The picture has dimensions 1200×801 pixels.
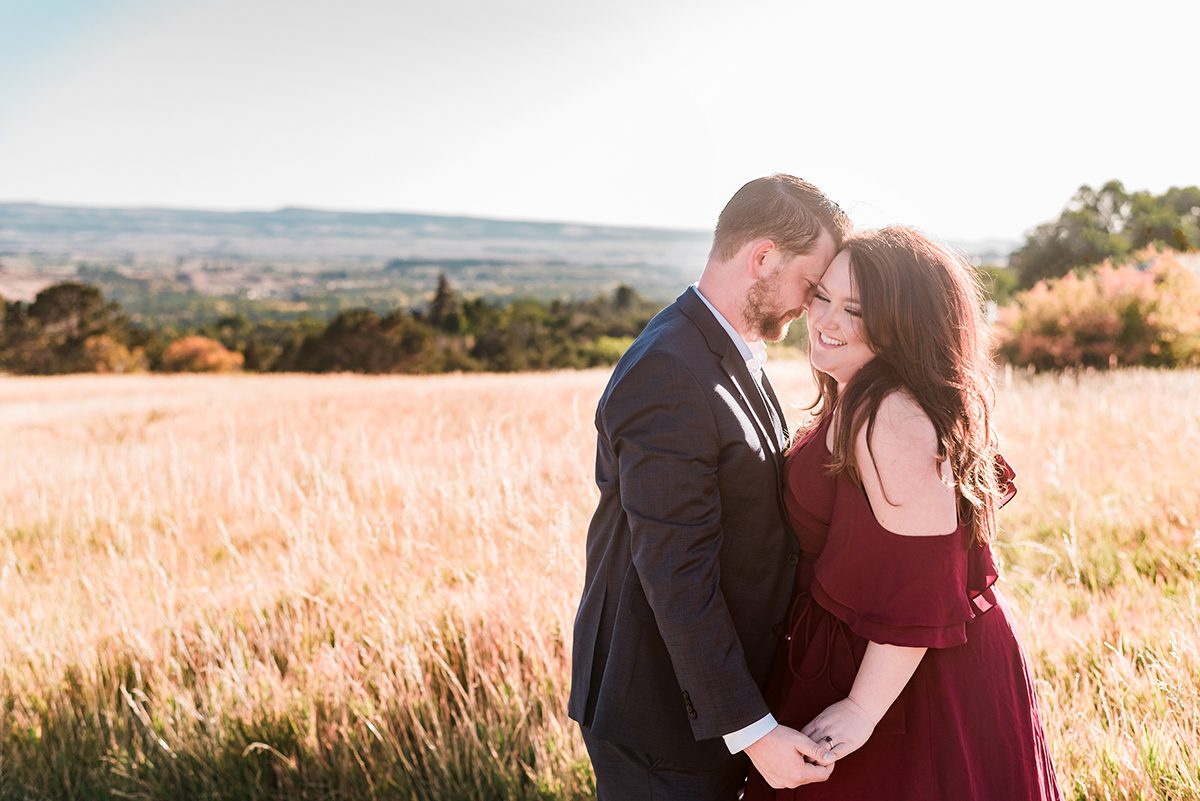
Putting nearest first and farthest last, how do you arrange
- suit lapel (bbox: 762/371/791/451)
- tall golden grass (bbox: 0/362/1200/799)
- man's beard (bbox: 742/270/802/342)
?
man's beard (bbox: 742/270/802/342) → suit lapel (bbox: 762/371/791/451) → tall golden grass (bbox: 0/362/1200/799)

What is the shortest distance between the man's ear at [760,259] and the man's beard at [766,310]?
0.05 feet

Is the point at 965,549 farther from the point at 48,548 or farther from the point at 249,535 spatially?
the point at 48,548

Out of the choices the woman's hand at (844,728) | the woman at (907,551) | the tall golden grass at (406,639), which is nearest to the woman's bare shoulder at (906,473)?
the woman at (907,551)

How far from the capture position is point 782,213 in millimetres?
2068

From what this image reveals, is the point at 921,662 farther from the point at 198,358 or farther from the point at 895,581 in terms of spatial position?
the point at 198,358

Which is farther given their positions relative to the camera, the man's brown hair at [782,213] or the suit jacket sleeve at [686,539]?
the man's brown hair at [782,213]

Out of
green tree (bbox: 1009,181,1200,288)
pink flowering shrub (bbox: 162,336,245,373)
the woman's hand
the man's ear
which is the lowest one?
pink flowering shrub (bbox: 162,336,245,373)

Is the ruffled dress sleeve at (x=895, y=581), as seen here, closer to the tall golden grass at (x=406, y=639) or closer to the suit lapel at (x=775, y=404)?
the suit lapel at (x=775, y=404)

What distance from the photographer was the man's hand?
1935mm

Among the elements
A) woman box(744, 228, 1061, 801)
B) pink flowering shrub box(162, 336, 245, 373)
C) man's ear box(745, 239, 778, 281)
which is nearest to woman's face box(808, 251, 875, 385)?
woman box(744, 228, 1061, 801)

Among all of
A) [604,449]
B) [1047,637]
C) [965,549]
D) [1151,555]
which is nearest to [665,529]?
[604,449]

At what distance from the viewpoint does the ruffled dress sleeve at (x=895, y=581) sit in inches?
75.1

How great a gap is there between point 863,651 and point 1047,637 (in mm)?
1935

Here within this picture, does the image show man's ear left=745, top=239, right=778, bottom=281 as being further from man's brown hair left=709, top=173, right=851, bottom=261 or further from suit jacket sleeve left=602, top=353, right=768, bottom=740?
suit jacket sleeve left=602, top=353, right=768, bottom=740
